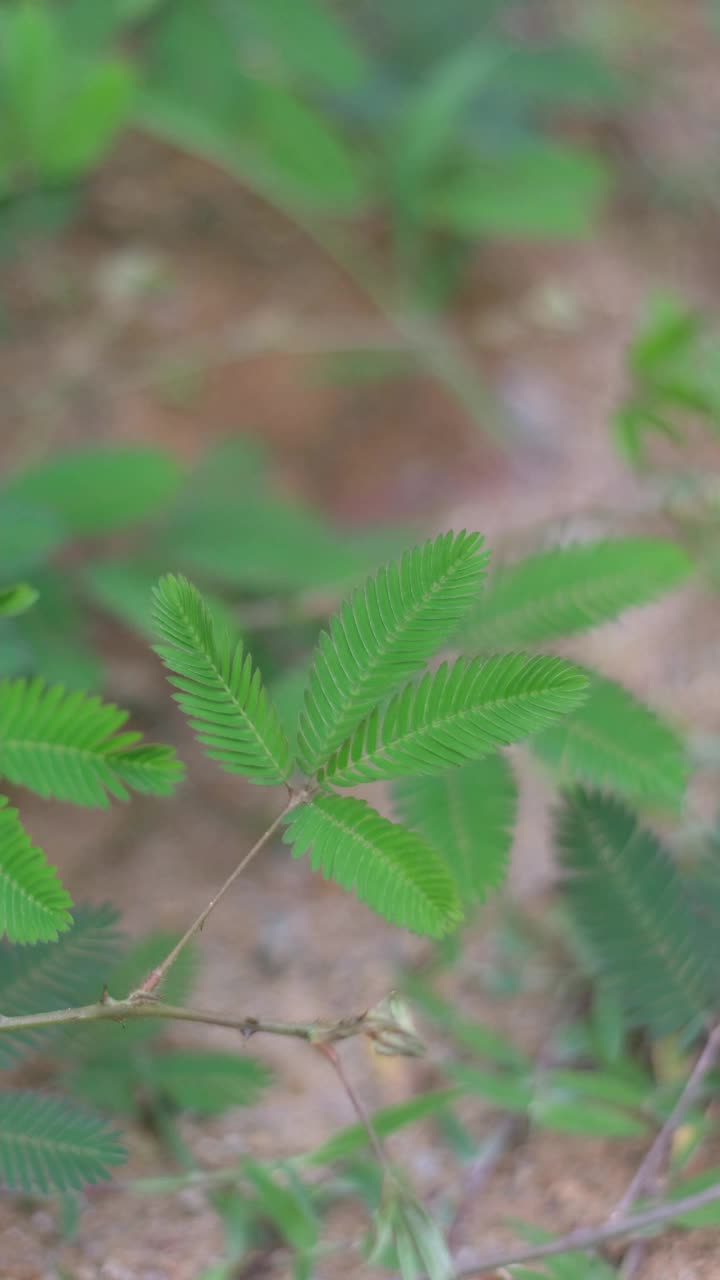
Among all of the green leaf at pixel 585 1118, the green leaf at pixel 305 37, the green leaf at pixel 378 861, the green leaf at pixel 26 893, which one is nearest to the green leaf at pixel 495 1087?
the green leaf at pixel 585 1118

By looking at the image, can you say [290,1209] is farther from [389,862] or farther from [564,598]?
[564,598]

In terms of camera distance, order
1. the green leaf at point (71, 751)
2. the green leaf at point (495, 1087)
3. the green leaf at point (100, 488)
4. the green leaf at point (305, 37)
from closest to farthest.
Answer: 1. the green leaf at point (71, 751)
2. the green leaf at point (495, 1087)
3. the green leaf at point (100, 488)
4. the green leaf at point (305, 37)

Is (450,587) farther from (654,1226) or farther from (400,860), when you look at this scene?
(654,1226)

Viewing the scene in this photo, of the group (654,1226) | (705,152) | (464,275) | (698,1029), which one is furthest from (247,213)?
(654,1226)

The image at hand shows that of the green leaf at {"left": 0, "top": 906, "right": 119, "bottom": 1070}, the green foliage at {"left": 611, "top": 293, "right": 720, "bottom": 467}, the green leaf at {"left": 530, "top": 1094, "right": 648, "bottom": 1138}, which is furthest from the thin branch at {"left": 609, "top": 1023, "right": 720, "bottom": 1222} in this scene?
the green foliage at {"left": 611, "top": 293, "right": 720, "bottom": 467}

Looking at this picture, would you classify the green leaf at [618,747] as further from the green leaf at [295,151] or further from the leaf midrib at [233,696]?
the green leaf at [295,151]

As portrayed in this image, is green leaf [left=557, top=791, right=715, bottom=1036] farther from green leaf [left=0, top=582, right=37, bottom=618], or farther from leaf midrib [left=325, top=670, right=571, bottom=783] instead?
green leaf [left=0, top=582, right=37, bottom=618]
